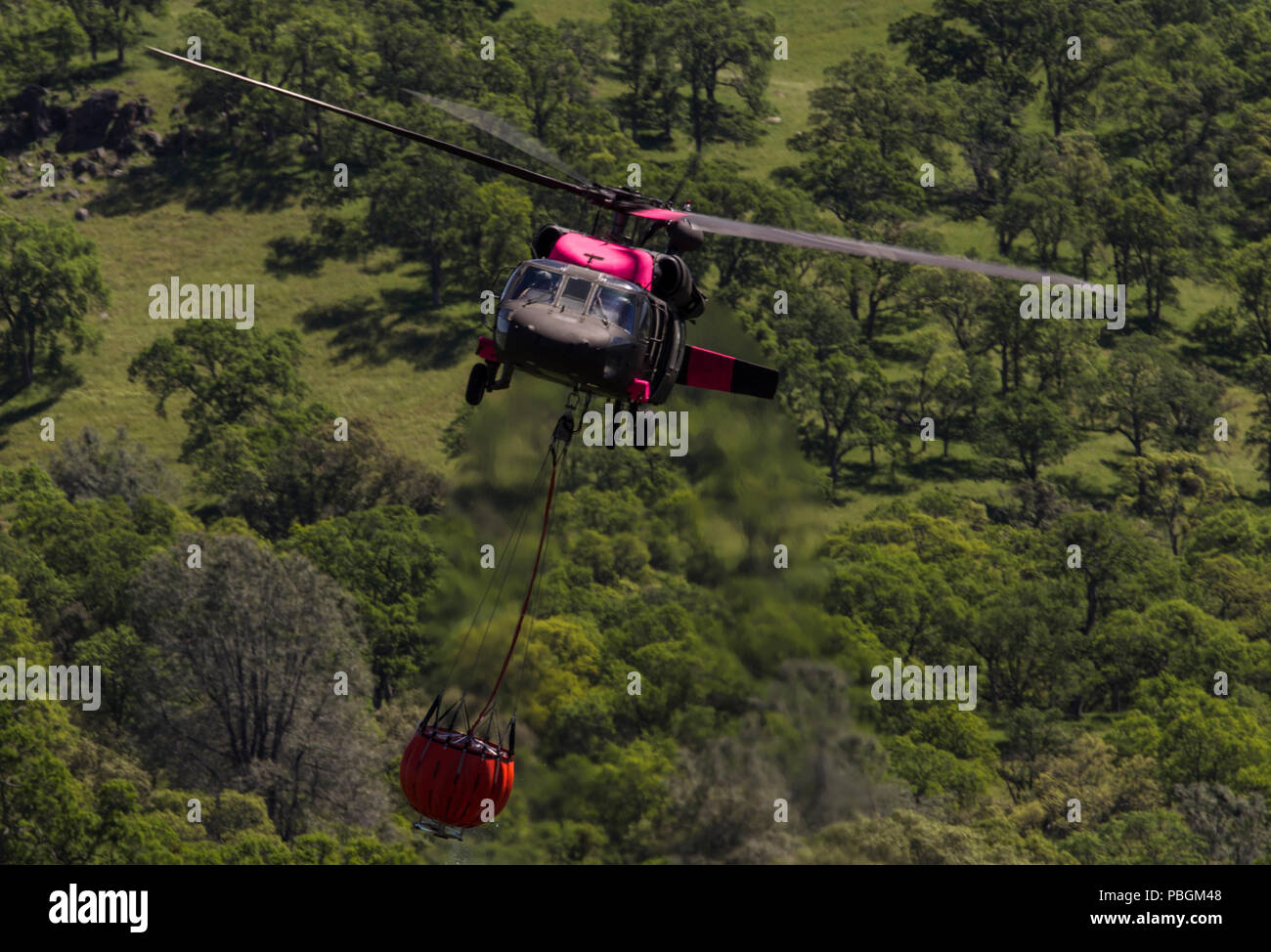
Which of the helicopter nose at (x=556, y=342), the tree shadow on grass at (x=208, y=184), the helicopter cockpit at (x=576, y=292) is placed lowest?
the tree shadow on grass at (x=208, y=184)

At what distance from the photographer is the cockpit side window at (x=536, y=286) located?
153 ft

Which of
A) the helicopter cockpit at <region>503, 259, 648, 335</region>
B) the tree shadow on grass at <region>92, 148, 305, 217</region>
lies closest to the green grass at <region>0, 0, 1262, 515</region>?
the tree shadow on grass at <region>92, 148, 305, 217</region>

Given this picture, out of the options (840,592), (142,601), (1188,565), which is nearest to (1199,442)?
(1188,565)

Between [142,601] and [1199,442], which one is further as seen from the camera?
→ [1199,442]

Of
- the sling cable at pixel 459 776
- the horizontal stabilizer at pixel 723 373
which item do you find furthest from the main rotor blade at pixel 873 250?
the sling cable at pixel 459 776

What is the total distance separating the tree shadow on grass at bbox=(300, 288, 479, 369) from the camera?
14925 cm

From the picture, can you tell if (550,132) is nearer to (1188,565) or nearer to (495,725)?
(1188,565)

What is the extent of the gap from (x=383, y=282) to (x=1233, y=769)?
7637 centimetres

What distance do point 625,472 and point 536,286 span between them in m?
81.2

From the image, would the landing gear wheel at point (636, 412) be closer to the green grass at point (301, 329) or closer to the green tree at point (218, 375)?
the green grass at point (301, 329)

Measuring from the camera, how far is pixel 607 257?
4862cm

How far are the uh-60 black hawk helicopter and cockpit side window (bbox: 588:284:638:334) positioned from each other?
0.02m

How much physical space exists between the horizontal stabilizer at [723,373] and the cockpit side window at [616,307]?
18.3 ft

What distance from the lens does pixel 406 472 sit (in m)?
133
